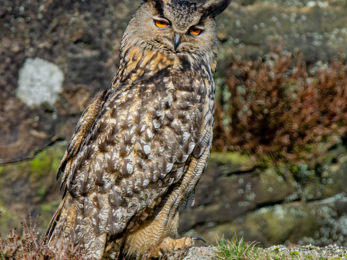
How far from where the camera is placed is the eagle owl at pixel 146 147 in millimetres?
2221

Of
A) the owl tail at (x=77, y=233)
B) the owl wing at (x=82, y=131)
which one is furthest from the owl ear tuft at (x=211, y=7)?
the owl tail at (x=77, y=233)

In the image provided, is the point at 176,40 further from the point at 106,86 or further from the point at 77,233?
the point at 106,86

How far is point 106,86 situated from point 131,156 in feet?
7.15

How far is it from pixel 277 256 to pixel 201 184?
6.23 ft

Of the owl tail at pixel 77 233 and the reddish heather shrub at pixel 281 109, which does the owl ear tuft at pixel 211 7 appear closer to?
the owl tail at pixel 77 233

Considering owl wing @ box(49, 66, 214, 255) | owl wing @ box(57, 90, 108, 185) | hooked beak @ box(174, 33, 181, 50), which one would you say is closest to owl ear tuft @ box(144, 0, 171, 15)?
hooked beak @ box(174, 33, 181, 50)

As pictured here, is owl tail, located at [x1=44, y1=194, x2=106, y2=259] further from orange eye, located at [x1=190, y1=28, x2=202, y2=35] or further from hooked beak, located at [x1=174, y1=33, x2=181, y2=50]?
orange eye, located at [x1=190, y1=28, x2=202, y2=35]

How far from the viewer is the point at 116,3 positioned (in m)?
4.19

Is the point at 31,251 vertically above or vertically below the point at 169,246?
above

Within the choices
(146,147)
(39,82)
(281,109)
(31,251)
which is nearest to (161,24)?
(146,147)

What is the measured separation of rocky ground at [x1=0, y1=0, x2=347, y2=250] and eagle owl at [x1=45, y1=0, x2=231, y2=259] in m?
1.80

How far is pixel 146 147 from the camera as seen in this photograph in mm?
2230

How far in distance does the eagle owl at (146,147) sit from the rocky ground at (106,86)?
1.80 meters

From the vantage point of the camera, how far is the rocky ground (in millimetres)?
4023
